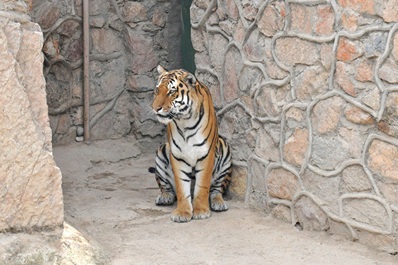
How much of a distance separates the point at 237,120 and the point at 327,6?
4.36 feet

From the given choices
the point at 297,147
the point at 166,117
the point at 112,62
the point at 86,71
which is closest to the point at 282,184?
the point at 297,147

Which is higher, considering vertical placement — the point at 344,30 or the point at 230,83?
the point at 344,30

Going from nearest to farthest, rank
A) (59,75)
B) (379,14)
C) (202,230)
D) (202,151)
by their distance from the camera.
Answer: (379,14), (202,230), (202,151), (59,75)

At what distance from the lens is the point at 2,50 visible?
4457mm

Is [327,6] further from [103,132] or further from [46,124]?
[103,132]

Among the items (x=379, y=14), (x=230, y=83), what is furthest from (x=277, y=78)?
(x=379, y=14)

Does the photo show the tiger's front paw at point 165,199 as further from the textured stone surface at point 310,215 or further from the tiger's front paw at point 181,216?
the textured stone surface at point 310,215

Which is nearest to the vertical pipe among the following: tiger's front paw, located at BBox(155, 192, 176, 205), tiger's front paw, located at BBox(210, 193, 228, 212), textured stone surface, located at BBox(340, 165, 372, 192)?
tiger's front paw, located at BBox(155, 192, 176, 205)

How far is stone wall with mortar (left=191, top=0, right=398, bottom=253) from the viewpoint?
4.85 meters

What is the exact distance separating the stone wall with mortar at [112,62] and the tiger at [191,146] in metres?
1.71

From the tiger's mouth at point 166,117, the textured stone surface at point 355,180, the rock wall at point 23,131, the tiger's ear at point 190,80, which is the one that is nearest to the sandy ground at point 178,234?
the textured stone surface at point 355,180

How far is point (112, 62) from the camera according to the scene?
306 inches

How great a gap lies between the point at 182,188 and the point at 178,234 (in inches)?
21.1

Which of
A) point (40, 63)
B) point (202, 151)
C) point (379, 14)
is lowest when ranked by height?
point (202, 151)
